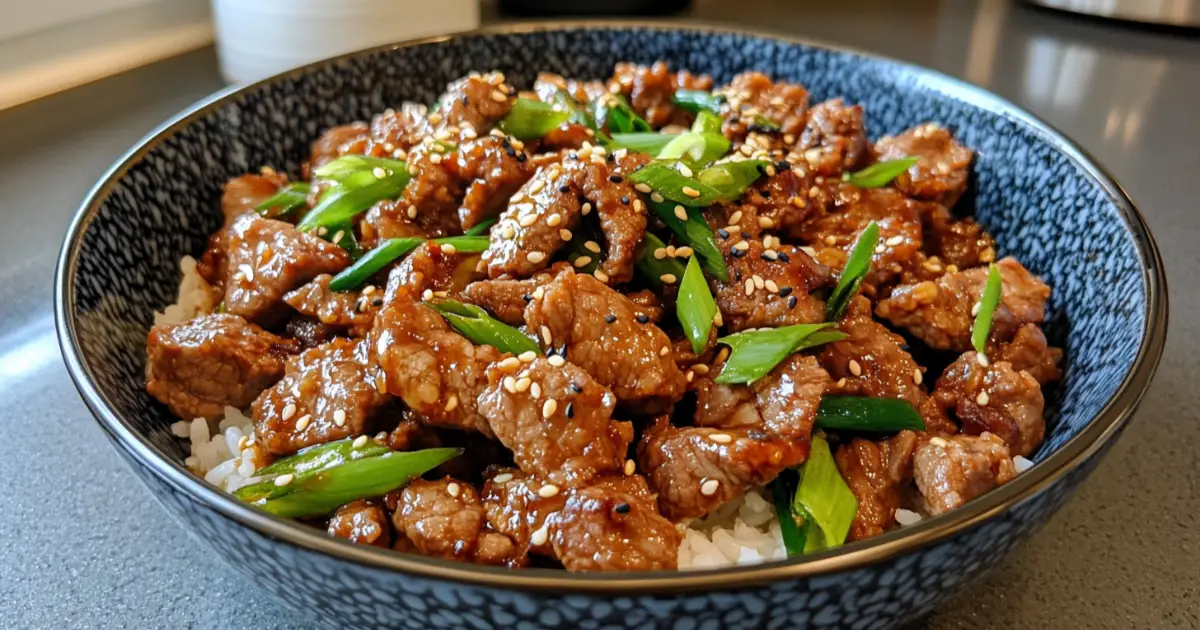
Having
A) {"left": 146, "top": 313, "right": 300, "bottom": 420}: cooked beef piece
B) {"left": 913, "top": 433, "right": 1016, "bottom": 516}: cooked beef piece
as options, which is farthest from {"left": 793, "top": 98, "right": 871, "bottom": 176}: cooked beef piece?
{"left": 146, "top": 313, "right": 300, "bottom": 420}: cooked beef piece

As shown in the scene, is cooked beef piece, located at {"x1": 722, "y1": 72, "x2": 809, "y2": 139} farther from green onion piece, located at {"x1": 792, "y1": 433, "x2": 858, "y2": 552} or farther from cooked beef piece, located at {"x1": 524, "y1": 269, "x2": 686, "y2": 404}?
green onion piece, located at {"x1": 792, "y1": 433, "x2": 858, "y2": 552}

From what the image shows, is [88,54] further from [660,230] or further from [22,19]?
[660,230]

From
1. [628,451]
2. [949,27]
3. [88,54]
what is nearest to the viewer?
[628,451]

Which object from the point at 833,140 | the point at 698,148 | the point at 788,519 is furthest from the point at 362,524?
the point at 833,140

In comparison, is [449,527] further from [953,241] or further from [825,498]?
[953,241]

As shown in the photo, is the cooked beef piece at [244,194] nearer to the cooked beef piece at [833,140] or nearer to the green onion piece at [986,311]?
the cooked beef piece at [833,140]

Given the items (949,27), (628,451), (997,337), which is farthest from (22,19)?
(949,27)
